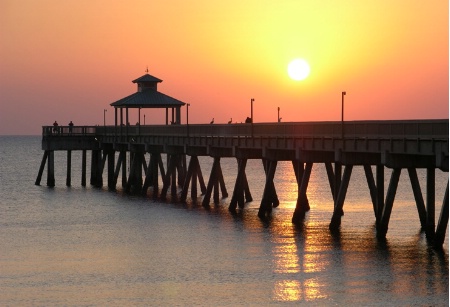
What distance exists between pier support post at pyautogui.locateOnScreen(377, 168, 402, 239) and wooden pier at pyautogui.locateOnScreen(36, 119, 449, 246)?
1.5 inches

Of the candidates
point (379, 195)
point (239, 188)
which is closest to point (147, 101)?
point (239, 188)

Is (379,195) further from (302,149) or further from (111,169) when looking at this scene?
(111,169)

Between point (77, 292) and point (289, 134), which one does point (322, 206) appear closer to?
point (289, 134)

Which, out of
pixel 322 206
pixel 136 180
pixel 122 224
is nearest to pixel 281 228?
pixel 122 224

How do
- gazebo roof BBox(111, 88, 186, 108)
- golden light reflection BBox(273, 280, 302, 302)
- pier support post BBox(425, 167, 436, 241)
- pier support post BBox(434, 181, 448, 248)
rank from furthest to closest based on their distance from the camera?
gazebo roof BBox(111, 88, 186, 108) < pier support post BBox(425, 167, 436, 241) < pier support post BBox(434, 181, 448, 248) < golden light reflection BBox(273, 280, 302, 302)

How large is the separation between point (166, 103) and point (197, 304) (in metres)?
58.6

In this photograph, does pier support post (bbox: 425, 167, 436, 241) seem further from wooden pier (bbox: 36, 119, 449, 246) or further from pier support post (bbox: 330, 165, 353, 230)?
pier support post (bbox: 330, 165, 353, 230)

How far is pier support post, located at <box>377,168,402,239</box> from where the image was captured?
48875mm

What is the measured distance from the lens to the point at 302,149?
57562mm

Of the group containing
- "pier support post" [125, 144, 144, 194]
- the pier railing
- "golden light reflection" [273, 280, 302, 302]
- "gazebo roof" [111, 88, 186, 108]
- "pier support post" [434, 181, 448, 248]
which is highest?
"gazebo roof" [111, 88, 186, 108]

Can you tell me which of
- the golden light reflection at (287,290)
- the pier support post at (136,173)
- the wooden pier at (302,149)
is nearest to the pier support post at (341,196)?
the wooden pier at (302,149)

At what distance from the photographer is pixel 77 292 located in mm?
38688

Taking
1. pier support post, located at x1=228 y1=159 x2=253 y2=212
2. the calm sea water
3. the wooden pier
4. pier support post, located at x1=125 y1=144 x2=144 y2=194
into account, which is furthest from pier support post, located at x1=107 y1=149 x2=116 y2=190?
pier support post, located at x1=228 y1=159 x2=253 y2=212

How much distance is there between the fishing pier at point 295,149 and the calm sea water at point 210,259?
1.41m
